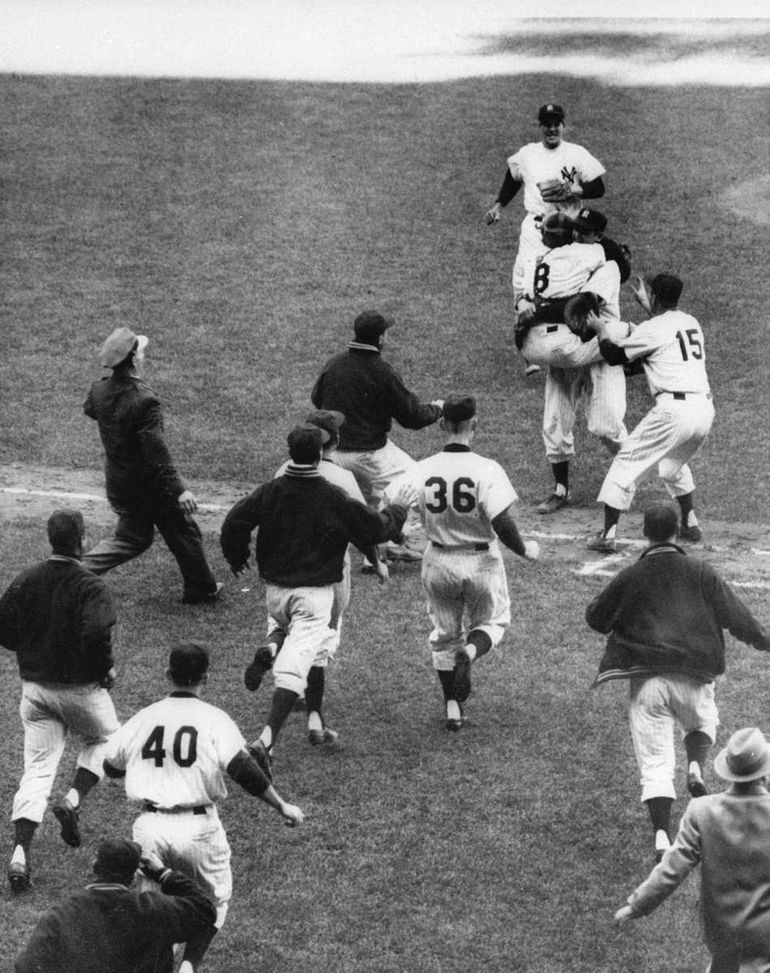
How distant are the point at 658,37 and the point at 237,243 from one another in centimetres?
888

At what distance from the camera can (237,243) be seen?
1906 cm

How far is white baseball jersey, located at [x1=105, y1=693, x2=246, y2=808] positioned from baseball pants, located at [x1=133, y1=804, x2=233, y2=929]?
0.07 m

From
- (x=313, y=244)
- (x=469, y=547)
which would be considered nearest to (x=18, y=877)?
(x=469, y=547)

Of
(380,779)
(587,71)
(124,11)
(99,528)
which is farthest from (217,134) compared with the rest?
(380,779)

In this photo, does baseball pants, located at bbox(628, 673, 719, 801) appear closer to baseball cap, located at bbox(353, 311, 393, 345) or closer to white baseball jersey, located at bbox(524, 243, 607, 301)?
baseball cap, located at bbox(353, 311, 393, 345)

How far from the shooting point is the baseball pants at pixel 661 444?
11.9m

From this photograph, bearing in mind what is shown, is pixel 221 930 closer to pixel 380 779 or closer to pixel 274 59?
pixel 380 779

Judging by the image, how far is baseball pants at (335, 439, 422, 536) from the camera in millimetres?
11922

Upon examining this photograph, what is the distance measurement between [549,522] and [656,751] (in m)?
4.98

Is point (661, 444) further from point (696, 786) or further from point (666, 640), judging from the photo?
point (696, 786)

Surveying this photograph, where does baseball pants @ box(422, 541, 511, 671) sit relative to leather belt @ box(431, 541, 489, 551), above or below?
below

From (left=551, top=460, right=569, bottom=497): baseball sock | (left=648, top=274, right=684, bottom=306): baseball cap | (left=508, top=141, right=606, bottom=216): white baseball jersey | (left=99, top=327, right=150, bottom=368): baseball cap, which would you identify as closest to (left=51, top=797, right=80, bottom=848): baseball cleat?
(left=99, top=327, right=150, bottom=368): baseball cap

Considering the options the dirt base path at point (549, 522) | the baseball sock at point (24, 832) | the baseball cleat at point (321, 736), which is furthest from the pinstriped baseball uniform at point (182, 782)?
the dirt base path at point (549, 522)

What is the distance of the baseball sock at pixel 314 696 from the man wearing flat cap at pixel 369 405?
2.48 meters
